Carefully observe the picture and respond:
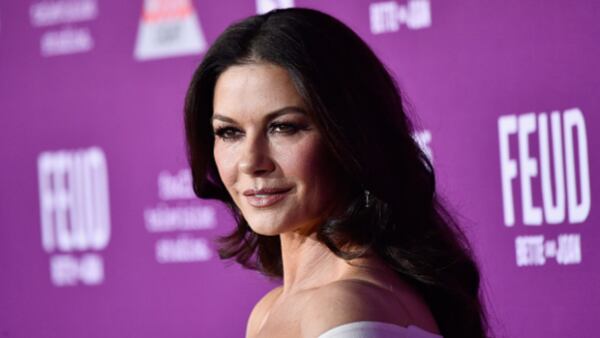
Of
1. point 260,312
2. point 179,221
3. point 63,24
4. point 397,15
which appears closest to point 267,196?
point 260,312

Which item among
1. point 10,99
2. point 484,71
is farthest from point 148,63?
point 484,71

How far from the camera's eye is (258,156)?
59.6 inches

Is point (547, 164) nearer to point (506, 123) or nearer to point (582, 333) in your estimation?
point (506, 123)

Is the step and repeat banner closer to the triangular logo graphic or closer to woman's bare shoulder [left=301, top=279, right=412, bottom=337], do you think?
the triangular logo graphic

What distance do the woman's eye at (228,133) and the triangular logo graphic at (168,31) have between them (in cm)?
120

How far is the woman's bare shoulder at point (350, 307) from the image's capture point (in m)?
1.30

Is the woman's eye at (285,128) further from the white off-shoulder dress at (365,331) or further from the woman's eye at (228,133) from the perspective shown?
the white off-shoulder dress at (365,331)

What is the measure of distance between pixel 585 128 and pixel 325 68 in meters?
0.80

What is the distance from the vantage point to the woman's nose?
59.5 inches

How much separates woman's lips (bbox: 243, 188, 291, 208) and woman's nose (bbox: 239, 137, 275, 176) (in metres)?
0.03

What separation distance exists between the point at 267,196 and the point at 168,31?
140 cm

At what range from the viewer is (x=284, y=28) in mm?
1532

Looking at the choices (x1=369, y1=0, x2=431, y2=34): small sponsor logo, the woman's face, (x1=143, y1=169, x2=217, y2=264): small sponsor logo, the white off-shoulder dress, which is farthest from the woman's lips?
(x1=143, y1=169, x2=217, y2=264): small sponsor logo

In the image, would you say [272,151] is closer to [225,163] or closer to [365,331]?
[225,163]
